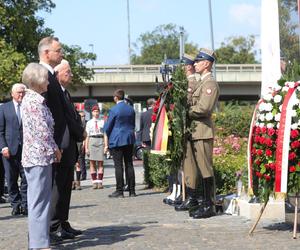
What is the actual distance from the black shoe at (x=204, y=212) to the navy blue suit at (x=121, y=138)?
13.1 feet

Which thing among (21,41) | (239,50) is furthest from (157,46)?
(21,41)

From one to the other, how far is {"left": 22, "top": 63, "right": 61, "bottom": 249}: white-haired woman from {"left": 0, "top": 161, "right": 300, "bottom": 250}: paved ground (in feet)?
2.14

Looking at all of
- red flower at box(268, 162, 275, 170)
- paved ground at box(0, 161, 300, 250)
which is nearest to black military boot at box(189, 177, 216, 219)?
paved ground at box(0, 161, 300, 250)

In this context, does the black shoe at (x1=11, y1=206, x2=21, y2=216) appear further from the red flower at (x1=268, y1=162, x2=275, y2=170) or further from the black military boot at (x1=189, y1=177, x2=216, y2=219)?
the red flower at (x1=268, y1=162, x2=275, y2=170)

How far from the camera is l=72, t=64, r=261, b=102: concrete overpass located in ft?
198

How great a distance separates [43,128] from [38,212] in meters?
0.81

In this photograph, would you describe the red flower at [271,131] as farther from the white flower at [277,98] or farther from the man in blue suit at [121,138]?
the man in blue suit at [121,138]

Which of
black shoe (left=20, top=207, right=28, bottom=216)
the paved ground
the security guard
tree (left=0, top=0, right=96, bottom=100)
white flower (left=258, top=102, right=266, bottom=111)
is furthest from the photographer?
tree (left=0, top=0, right=96, bottom=100)

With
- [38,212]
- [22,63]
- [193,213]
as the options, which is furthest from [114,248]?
[22,63]

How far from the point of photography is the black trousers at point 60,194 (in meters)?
7.70

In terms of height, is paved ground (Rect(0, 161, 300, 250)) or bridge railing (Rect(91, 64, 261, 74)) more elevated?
bridge railing (Rect(91, 64, 261, 74))

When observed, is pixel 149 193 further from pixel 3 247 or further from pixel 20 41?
pixel 20 41

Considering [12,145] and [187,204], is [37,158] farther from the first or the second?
[12,145]

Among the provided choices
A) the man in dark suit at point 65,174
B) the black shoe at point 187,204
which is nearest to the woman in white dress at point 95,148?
the black shoe at point 187,204
